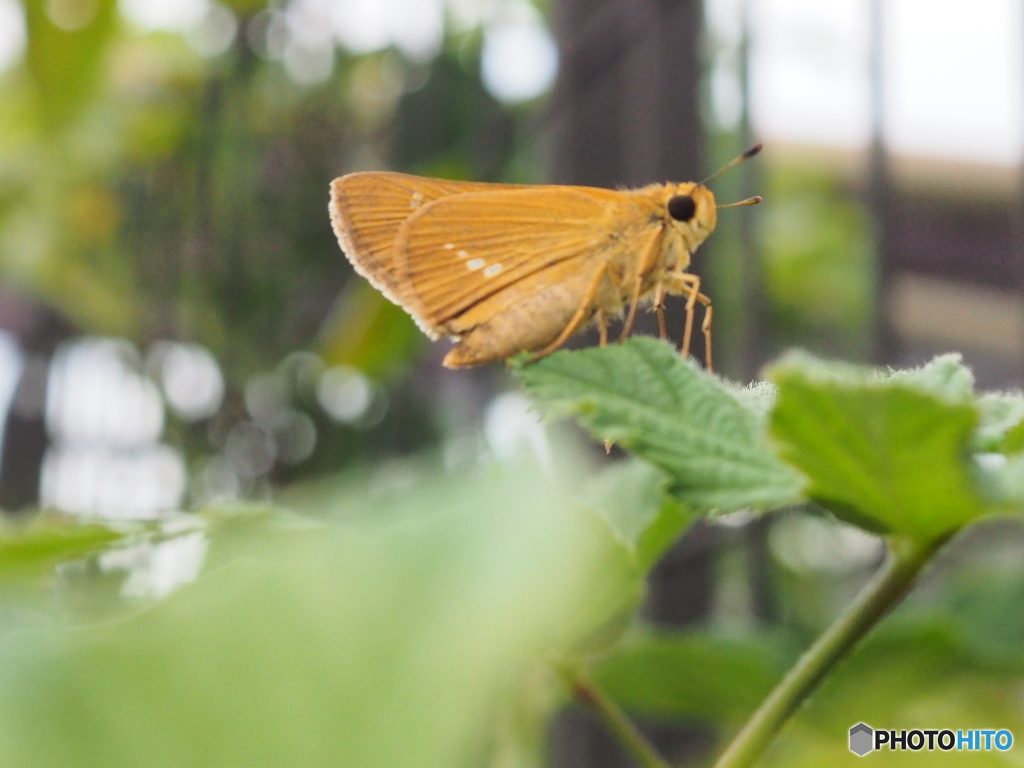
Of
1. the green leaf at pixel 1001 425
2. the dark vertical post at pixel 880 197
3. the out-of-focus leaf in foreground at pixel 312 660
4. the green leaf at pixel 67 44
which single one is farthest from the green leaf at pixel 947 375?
the green leaf at pixel 67 44

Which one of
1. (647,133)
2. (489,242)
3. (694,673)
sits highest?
(647,133)

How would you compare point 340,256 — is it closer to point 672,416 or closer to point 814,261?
point 814,261

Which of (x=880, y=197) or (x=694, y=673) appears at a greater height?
(x=880, y=197)

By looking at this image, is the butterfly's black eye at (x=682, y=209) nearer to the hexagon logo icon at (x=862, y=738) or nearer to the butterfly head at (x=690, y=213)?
the butterfly head at (x=690, y=213)

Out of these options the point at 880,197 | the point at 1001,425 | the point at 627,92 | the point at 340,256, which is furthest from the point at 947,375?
the point at 340,256

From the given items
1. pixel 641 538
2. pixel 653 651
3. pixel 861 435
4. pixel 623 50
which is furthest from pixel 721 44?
pixel 861 435

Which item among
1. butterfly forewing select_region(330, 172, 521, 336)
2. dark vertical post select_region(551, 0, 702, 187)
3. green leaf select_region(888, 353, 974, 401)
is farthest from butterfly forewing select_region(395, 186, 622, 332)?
dark vertical post select_region(551, 0, 702, 187)
